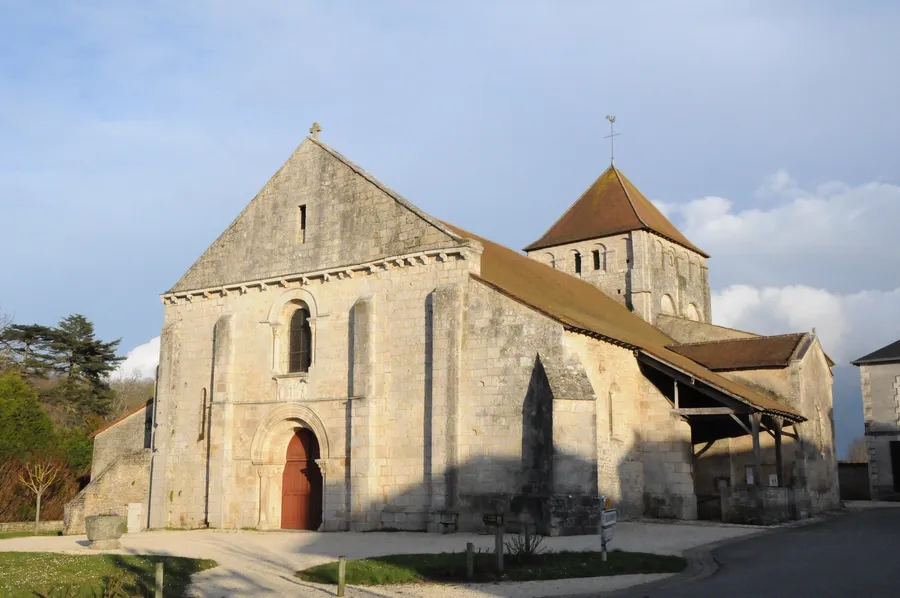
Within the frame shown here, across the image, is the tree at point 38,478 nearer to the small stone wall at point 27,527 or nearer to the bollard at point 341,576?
the small stone wall at point 27,527

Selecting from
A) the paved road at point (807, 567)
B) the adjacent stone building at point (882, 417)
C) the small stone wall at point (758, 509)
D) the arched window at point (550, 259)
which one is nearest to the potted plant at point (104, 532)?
the paved road at point (807, 567)

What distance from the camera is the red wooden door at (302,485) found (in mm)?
22062

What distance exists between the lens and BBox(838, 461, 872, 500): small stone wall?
3815 centimetres

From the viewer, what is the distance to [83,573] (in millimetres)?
12586

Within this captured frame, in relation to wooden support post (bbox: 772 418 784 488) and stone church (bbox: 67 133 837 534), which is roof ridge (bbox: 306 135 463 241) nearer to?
stone church (bbox: 67 133 837 534)

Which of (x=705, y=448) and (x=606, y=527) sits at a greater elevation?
(x=705, y=448)

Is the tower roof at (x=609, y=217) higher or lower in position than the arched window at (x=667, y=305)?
higher

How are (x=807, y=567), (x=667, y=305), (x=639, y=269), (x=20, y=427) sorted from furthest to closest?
(x=667, y=305), (x=639, y=269), (x=20, y=427), (x=807, y=567)

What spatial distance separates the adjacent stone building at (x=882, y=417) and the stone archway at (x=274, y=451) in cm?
2576

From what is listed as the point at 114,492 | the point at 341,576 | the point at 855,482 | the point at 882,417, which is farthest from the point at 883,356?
the point at 341,576

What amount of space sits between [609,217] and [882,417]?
15.0 metres

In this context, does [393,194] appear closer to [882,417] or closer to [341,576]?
[341,576]

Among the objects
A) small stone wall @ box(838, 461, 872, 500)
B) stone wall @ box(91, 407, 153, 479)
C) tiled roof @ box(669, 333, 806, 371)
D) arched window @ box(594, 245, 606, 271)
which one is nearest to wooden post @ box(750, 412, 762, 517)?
tiled roof @ box(669, 333, 806, 371)

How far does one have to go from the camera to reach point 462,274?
20.1m
